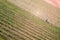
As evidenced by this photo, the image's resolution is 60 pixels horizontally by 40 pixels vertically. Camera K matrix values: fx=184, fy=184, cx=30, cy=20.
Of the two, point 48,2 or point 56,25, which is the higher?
point 48,2

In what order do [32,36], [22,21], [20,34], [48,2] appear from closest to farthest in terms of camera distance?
1. [20,34]
2. [32,36]
3. [22,21]
4. [48,2]

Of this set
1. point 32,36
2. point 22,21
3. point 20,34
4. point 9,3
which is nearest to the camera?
point 20,34

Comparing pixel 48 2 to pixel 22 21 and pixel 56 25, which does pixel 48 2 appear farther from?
pixel 22 21

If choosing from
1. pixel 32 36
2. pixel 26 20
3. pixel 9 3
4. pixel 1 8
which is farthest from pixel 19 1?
pixel 32 36

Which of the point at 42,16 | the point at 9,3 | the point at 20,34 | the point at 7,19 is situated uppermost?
the point at 42,16

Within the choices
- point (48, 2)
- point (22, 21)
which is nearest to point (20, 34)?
point (22, 21)

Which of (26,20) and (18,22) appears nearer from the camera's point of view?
(18,22)

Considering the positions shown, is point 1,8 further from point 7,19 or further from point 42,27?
point 42,27
